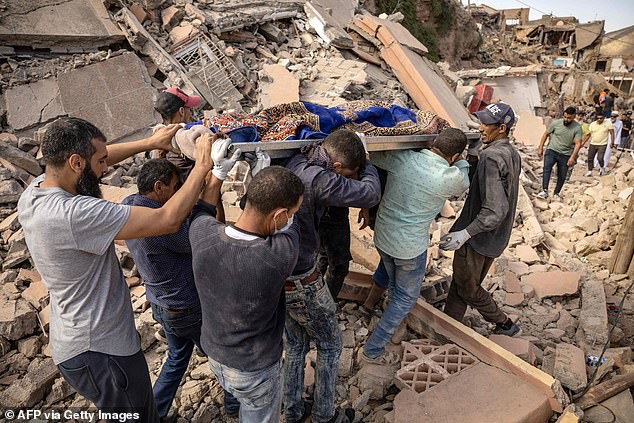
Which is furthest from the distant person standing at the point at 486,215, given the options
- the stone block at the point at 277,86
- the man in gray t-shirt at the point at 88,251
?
the stone block at the point at 277,86

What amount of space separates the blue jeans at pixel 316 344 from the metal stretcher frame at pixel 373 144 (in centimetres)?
73

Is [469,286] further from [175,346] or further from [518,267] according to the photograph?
[518,267]

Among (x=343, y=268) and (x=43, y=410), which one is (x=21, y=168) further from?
(x=343, y=268)

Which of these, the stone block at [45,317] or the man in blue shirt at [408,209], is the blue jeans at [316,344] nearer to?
the man in blue shirt at [408,209]

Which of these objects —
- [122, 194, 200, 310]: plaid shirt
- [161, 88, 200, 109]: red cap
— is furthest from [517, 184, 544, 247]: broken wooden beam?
[122, 194, 200, 310]: plaid shirt

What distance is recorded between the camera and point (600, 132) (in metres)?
8.59

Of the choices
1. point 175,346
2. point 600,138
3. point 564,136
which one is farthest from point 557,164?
point 175,346

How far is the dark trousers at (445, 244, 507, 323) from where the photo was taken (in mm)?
3162

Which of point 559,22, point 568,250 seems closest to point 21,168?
point 568,250

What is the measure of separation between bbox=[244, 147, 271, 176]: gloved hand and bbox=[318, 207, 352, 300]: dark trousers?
0.84 metres

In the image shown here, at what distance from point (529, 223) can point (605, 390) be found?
3.72m

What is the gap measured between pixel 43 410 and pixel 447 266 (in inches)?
167

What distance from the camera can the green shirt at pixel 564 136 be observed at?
22.1ft

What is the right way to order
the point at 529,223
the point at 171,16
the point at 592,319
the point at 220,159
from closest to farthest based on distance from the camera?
the point at 220,159 < the point at 592,319 < the point at 529,223 < the point at 171,16
